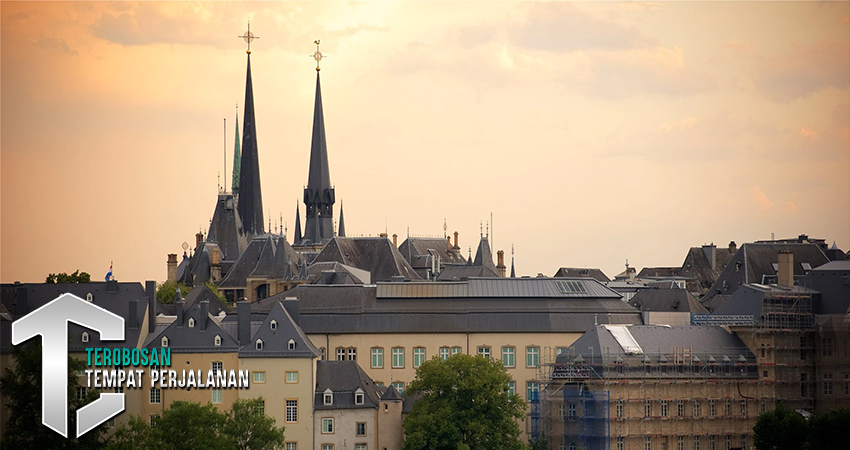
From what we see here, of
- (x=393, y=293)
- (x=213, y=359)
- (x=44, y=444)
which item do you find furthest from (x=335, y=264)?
(x=44, y=444)

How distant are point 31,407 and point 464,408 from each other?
86.7ft

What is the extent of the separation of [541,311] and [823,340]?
20131mm

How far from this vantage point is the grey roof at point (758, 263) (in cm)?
16338

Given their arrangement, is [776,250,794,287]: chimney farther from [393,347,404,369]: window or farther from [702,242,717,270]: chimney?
[702,242,717,270]: chimney

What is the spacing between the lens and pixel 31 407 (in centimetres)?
10306

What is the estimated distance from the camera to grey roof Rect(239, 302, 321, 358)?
112 metres

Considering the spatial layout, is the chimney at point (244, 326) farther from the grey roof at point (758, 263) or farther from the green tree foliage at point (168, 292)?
the grey roof at point (758, 263)

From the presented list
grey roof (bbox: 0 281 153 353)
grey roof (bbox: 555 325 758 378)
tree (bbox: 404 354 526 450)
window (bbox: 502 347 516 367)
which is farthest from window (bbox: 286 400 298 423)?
window (bbox: 502 347 516 367)

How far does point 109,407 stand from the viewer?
352ft

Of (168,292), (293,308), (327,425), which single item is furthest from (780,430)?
(168,292)

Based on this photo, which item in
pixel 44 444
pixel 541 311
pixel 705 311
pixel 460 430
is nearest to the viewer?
pixel 44 444

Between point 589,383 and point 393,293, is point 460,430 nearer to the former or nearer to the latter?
point 589,383

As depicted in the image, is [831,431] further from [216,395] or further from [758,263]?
[758,263]

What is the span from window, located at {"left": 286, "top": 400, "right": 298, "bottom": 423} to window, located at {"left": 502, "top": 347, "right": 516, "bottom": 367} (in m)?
18.7
